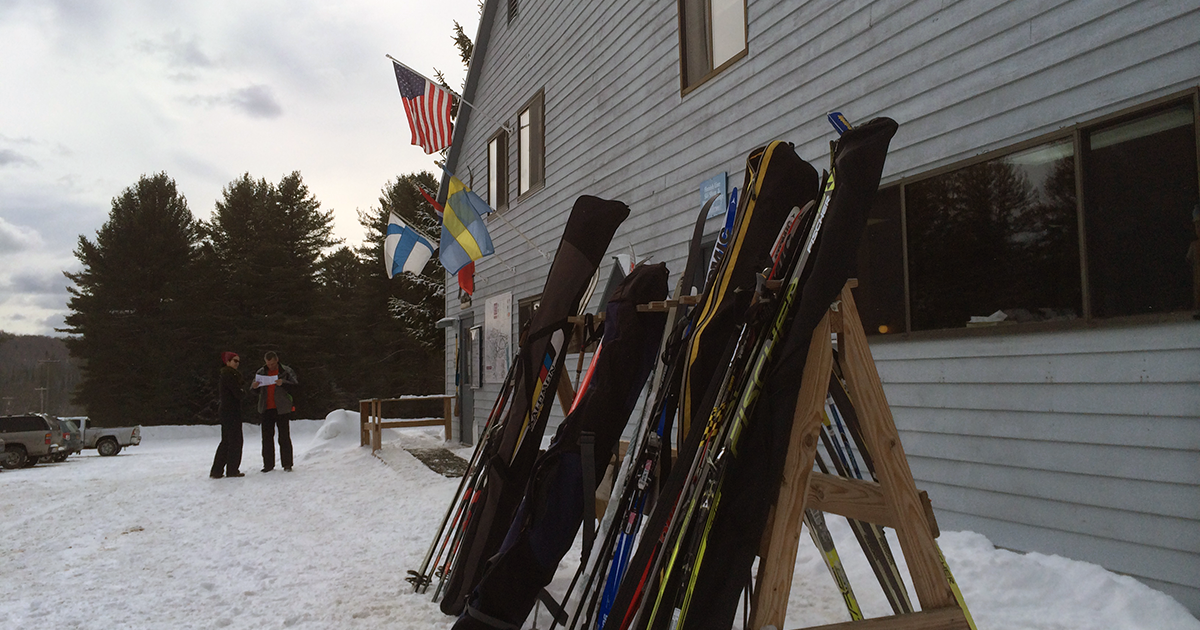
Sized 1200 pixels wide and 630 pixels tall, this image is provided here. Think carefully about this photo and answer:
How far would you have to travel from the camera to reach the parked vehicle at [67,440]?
13.8 meters

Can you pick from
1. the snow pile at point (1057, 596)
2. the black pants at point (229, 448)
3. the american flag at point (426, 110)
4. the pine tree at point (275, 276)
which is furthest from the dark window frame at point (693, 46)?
the pine tree at point (275, 276)

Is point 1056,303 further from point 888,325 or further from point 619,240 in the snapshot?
point 619,240

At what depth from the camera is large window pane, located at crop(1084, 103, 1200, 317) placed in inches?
108

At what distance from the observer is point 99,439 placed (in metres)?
15.2

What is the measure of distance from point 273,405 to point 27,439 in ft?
25.4

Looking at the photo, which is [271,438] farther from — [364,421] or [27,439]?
[27,439]

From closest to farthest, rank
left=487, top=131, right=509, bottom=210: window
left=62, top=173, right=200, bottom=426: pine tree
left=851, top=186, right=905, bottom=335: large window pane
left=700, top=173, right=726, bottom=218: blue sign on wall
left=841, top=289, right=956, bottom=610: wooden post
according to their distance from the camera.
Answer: left=841, top=289, right=956, bottom=610: wooden post
left=851, top=186, right=905, bottom=335: large window pane
left=700, top=173, right=726, bottom=218: blue sign on wall
left=487, top=131, right=509, bottom=210: window
left=62, top=173, right=200, bottom=426: pine tree

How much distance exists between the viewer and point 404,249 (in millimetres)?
9836

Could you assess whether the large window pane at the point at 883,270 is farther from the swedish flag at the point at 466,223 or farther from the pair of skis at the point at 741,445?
the swedish flag at the point at 466,223

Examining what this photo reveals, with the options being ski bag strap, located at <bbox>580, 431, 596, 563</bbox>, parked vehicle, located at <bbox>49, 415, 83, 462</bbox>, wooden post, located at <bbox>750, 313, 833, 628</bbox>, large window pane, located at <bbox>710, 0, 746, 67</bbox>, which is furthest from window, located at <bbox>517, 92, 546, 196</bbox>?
parked vehicle, located at <bbox>49, 415, 83, 462</bbox>

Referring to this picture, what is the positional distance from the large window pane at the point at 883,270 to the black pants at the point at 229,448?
296 inches

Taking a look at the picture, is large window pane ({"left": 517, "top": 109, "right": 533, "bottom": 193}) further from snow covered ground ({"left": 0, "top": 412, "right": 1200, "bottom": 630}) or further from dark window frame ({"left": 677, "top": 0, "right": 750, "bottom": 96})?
snow covered ground ({"left": 0, "top": 412, "right": 1200, "bottom": 630})

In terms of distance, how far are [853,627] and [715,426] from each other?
2.12ft

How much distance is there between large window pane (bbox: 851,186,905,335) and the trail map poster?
628 cm
